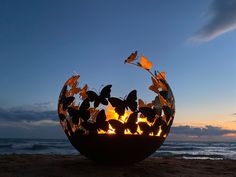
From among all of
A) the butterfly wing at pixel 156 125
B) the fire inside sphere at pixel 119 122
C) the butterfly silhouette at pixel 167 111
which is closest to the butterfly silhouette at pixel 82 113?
the fire inside sphere at pixel 119 122

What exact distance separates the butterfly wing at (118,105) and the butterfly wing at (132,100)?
0.07 meters

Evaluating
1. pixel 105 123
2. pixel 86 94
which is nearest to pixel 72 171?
pixel 105 123

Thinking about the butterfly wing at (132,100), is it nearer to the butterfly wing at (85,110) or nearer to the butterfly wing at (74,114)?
the butterfly wing at (85,110)

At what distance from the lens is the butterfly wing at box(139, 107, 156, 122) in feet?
15.0

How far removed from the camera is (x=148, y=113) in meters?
4.60

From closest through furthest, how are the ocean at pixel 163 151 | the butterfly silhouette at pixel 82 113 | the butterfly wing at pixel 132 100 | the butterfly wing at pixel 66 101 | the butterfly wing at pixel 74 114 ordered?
the butterfly wing at pixel 132 100 < the butterfly silhouette at pixel 82 113 < the butterfly wing at pixel 74 114 < the butterfly wing at pixel 66 101 < the ocean at pixel 163 151

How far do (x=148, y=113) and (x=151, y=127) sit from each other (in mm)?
233

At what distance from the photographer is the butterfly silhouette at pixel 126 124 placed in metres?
4.51

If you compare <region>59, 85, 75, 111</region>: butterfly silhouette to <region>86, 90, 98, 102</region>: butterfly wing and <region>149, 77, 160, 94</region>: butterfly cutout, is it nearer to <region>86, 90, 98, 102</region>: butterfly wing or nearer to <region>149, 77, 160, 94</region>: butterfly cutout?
<region>86, 90, 98, 102</region>: butterfly wing

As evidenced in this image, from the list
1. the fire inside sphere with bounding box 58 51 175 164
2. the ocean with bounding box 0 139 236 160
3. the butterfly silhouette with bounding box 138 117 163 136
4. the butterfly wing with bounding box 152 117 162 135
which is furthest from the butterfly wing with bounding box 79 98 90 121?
the ocean with bounding box 0 139 236 160

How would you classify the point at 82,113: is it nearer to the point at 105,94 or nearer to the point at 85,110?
the point at 85,110

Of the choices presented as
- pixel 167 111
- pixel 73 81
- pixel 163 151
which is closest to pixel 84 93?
pixel 73 81

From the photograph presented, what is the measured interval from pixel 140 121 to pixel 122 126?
27 cm

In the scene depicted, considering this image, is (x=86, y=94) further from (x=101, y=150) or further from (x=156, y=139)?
(x=156, y=139)
